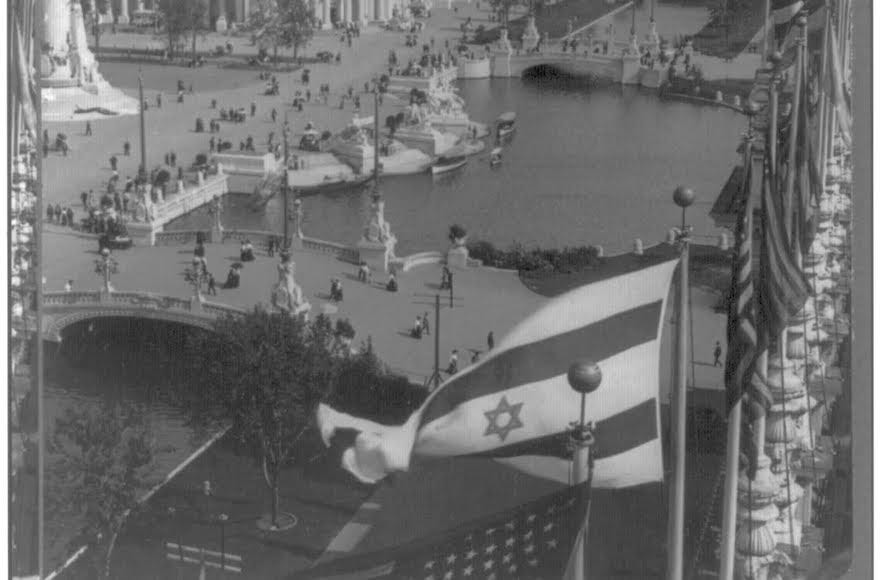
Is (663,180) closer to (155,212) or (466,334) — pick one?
(466,334)


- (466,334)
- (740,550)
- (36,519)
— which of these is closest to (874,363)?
(740,550)

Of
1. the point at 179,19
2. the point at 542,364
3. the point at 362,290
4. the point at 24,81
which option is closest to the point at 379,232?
the point at 362,290

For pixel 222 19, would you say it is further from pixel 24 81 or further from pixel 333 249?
pixel 333 249

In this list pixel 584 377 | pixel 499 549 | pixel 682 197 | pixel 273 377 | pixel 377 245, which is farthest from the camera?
pixel 377 245

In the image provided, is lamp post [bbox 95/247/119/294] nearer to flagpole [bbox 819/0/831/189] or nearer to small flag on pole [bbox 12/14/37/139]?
small flag on pole [bbox 12/14/37/139]

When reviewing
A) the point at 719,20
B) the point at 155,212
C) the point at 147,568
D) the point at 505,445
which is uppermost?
the point at 719,20

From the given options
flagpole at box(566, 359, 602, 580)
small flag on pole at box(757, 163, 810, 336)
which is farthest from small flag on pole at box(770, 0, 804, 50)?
flagpole at box(566, 359, 602, 580)
